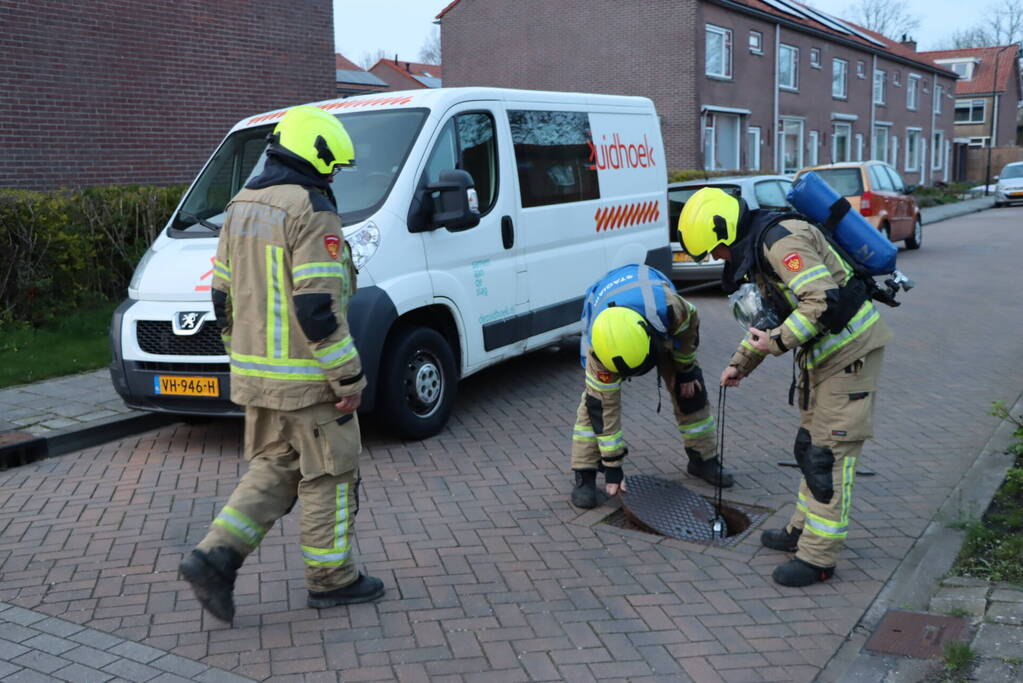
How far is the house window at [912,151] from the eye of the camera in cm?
4756

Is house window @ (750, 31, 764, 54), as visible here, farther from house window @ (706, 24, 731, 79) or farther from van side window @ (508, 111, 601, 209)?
van side window @ (508, 111, 601, 209)

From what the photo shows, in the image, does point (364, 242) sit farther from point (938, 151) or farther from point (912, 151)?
point (938, 151)

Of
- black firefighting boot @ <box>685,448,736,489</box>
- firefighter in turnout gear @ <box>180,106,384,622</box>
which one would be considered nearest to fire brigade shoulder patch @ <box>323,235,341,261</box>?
firefighter in turnout gear @ <box>180,106,384,622</box>

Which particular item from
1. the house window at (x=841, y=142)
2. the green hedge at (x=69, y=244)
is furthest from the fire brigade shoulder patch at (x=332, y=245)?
the house window at (x=841, y=142)

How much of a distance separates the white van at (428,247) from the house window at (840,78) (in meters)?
33.5

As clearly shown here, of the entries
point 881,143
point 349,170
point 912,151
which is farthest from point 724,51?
point 349,170

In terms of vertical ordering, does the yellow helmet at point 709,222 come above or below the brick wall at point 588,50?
below

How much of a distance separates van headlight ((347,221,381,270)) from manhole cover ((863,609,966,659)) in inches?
137

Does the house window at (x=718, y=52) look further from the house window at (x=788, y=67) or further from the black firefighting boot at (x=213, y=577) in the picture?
the black firefighting boot at (x=213, y=577)

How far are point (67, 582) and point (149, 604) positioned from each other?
1.72 ft

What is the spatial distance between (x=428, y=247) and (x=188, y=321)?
1.56m

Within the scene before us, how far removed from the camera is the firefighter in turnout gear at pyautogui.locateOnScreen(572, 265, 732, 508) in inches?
179

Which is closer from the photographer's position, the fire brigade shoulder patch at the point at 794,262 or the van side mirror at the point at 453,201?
the fire brigade shoulder patch at the point at 794,262

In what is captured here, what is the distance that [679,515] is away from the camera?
16.6ft
